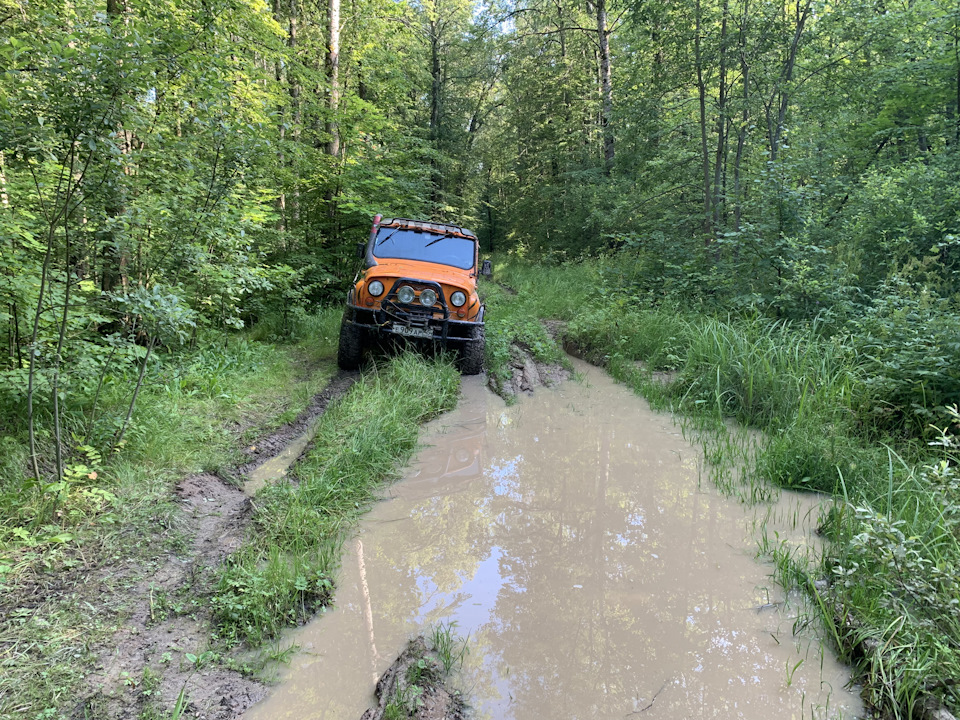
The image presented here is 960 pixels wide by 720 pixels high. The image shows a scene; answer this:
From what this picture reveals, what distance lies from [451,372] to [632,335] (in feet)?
10.7

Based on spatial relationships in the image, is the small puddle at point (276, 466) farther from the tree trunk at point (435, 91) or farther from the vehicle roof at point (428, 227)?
the tree trunk at point (435, 91)

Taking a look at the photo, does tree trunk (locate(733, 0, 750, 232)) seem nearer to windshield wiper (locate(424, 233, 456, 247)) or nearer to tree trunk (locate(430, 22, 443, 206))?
windshield wiper (locate(424, 233, 456, 247))

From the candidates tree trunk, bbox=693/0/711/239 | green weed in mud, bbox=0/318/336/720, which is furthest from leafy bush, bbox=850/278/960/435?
green weed in mud, bbox=0/318/336/720

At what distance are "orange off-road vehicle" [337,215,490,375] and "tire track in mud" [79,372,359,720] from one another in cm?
312

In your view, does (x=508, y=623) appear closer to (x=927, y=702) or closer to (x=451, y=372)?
(x=927, y=702)

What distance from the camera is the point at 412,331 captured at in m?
6.39

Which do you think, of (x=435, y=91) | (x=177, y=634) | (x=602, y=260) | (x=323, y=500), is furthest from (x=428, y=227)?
(x=435, y=91)

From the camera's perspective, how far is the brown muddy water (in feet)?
7.50

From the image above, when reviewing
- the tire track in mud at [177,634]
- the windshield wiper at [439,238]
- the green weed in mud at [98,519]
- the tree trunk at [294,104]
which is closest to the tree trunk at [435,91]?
the tree trunk at [294,104]

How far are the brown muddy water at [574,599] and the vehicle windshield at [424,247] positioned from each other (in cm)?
331

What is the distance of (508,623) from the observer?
9.04 ft

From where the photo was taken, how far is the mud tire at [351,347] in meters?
6.57

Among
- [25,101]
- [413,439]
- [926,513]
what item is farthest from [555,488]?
[25,101]

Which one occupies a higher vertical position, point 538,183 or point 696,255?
point 538,183
